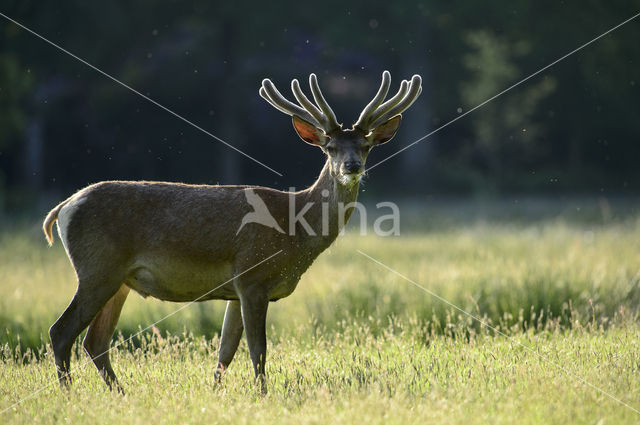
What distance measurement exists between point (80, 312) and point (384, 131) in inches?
122

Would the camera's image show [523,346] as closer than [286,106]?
Yes

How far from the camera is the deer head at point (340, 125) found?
6.98 meters

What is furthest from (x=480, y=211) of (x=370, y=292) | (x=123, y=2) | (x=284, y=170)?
(x=370, y=292)

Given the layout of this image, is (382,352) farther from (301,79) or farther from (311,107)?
(301,79)

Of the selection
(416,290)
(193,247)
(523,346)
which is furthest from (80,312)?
(416,290)

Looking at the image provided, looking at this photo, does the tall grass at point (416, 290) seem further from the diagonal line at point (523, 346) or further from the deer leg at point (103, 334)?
the deer leg at point (103, 334)

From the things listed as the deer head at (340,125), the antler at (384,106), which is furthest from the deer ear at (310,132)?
the antler at (384,106)

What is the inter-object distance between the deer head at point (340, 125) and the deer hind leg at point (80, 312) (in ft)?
6.87

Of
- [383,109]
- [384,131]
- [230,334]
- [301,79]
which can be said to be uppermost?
[301,79]

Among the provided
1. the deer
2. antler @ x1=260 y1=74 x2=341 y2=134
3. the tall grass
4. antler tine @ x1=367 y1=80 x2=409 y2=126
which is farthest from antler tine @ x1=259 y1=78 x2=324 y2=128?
the tall grass

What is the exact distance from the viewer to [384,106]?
7391 millimetres

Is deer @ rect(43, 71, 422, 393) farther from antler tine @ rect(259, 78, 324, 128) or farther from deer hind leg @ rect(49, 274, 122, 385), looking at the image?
antler tine @ rect(259, 78, 324, 128)

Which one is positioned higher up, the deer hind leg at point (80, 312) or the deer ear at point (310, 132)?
the deer ear at point (310, 132)

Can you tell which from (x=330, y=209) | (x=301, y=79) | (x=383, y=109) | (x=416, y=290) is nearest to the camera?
(x=330, y=209)
